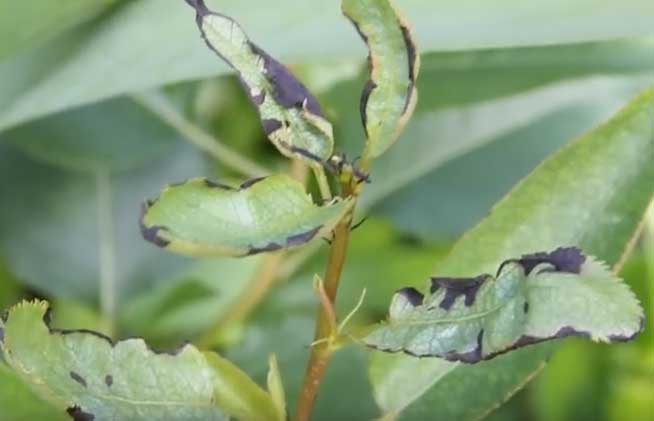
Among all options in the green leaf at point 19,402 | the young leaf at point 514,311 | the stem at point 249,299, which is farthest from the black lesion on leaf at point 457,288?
the stem at point 249,299

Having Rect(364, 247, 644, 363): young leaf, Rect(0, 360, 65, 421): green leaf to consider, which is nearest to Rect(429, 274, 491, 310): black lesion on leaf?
Rect(364, 247, 644, 363): young leaf

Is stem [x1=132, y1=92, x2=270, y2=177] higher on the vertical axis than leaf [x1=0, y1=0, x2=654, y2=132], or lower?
lower

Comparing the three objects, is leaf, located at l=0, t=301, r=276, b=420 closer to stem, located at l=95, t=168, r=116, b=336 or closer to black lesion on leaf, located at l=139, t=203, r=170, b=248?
→ black lesion on leaf, located at l=139, t=203, r=170, b=248

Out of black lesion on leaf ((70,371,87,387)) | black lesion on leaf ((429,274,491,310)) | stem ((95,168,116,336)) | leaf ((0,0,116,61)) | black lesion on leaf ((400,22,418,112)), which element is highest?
leaf ((0,0,116,61))

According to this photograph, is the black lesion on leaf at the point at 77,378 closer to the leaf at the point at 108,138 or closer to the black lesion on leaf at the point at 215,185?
the black lesion on leaf at the point at 215,185

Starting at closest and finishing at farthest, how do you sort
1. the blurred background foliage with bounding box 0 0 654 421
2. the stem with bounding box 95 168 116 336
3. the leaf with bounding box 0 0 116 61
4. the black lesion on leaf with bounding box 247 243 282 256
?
the black lesion on leaf with bounding box 247 243 282 256, the leaf with bounding box 0 0 116 61, the blurred background foliage with bounding box 0 0 654 421, the stem with bounding box 95 168 116 336

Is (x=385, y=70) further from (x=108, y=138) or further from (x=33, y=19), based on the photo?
(x=108, y=138)
